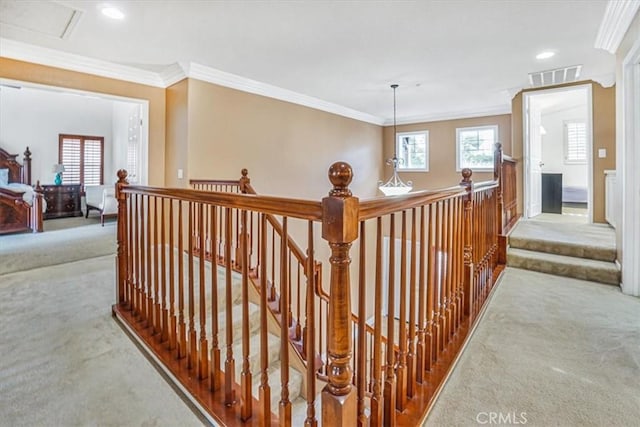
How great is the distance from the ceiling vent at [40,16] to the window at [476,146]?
653cm

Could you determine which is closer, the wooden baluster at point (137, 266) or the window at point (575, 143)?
the wooden baluster at point (137, 266)

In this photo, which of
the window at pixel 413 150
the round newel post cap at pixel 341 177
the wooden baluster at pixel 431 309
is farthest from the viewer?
the window at pixel 413 150

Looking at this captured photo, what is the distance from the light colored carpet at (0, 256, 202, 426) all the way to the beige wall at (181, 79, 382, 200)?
2130mm

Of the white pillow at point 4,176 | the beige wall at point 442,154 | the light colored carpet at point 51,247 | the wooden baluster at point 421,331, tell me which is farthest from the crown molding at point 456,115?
the white pillow at point 4,176

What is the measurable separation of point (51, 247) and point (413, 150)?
22.6 ft

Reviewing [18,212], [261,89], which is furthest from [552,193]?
[18,212]

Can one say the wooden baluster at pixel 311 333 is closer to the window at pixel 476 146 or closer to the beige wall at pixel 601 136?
the beige wall at pixel 601 136

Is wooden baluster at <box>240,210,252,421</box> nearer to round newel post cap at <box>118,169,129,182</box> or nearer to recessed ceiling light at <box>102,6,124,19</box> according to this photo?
round newel post cap at <box>118,169,129,182</box>

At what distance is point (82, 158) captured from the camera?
8117mm

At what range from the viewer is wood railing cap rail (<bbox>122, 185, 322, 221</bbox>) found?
1013 mm

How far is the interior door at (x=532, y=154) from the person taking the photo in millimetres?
5113

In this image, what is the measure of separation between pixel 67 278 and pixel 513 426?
3.97 meters

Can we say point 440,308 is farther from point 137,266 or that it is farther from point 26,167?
point 26,167

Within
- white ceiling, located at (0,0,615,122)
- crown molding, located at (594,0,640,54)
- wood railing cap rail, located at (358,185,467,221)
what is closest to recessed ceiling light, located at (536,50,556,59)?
white ceiling, located at (0,0,615,122)
